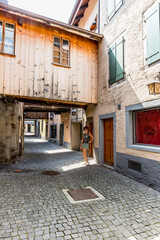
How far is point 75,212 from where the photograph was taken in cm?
329

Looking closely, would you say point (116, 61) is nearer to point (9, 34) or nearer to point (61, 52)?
point (61, 52)

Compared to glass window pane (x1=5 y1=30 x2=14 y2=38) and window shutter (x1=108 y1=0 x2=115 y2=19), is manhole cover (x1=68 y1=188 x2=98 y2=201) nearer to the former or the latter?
glass window pane (x1=5 y1=30 x2=14 y2=38)

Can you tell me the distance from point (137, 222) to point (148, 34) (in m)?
5.19

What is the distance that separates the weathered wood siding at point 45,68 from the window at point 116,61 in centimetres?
137

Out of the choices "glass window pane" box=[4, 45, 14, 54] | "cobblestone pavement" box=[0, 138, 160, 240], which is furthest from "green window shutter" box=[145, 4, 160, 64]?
"glass window pane" box=[4, 45, 14, 54]

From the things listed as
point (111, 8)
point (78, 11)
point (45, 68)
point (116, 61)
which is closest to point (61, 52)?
point (45, 68)

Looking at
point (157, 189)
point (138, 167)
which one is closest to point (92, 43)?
point (138, 167)

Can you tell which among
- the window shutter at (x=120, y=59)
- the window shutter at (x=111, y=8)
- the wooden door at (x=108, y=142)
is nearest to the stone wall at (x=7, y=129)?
the wooden door at (x=108, y=142)

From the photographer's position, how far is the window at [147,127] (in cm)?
492

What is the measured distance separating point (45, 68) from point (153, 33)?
444 centimetres

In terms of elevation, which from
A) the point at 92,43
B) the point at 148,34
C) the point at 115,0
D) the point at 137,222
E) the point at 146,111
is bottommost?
the point at 137,222

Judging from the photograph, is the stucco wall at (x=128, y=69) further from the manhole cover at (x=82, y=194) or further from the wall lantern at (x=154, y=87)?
the manhole cover at (x=82, y=194)

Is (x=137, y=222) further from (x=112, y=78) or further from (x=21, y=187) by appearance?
(x=112, y=78)

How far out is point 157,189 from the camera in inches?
177
